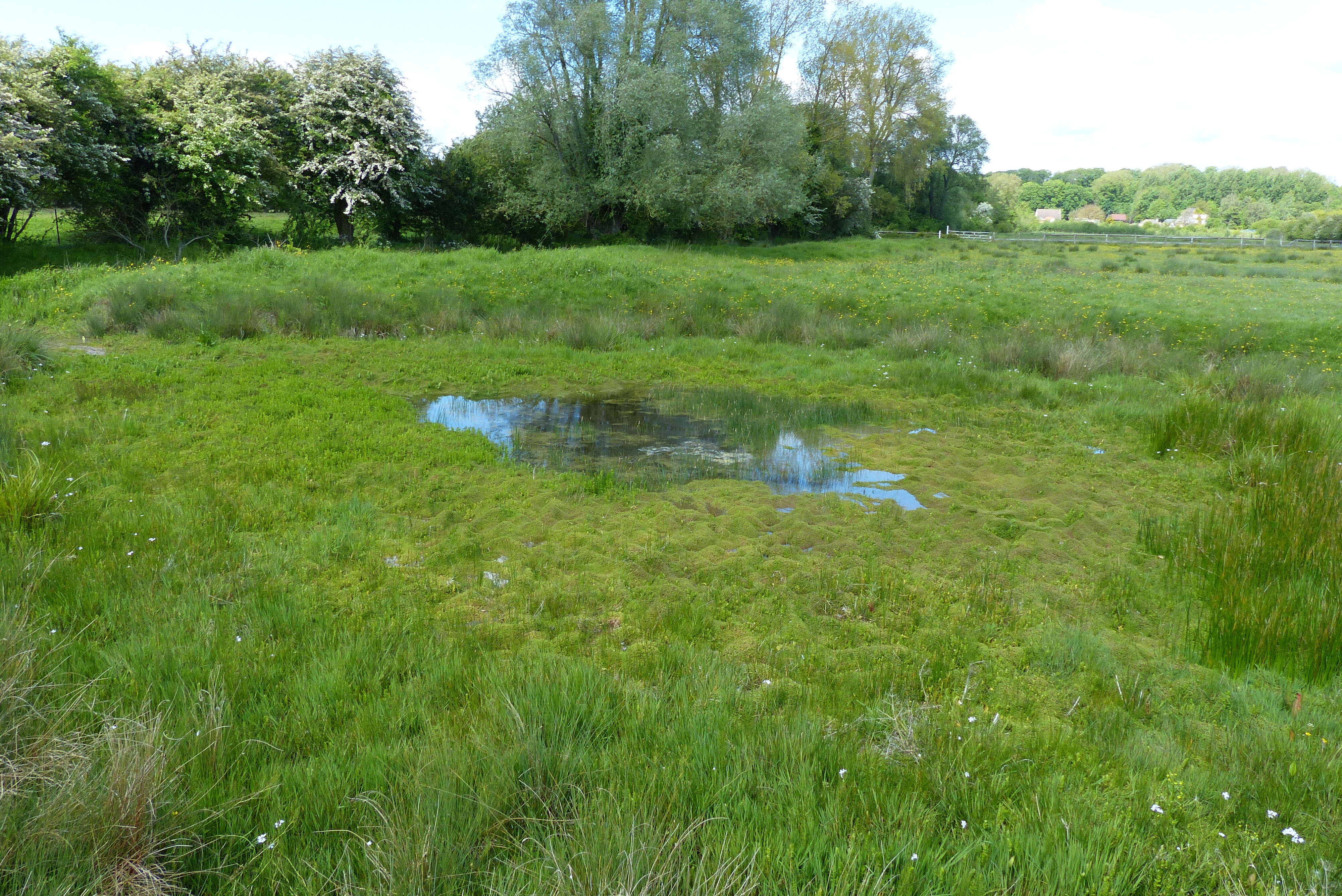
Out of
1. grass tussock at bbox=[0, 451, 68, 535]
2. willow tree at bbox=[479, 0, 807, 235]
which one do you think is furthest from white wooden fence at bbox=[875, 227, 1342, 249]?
grass tussock at bbox=[0, 451, 68, 535]

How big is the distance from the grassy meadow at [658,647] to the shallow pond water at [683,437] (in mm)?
293

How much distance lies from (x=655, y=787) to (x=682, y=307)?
1481 centimetres

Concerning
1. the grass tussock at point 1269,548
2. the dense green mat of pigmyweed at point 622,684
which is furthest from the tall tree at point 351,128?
the grass tussock at point 1269,548

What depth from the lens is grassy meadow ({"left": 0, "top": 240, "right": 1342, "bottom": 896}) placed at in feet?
7.87

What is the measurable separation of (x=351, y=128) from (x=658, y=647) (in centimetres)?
3023

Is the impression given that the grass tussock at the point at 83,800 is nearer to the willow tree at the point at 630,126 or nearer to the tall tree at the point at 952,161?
the willow tree at the point at 630,126

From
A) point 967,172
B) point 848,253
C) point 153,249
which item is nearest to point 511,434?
point 153,249

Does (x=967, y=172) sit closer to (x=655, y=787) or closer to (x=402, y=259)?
(x=402, y=259)

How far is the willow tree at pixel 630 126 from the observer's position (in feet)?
94.6

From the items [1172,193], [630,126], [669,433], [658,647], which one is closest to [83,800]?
[658,647]

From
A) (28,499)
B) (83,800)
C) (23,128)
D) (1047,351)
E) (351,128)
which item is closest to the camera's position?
(83,800)

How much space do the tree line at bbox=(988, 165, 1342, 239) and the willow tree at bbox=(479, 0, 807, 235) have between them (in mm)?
52446

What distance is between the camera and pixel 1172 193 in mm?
137250

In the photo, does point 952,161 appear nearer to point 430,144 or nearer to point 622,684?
point 430,144
